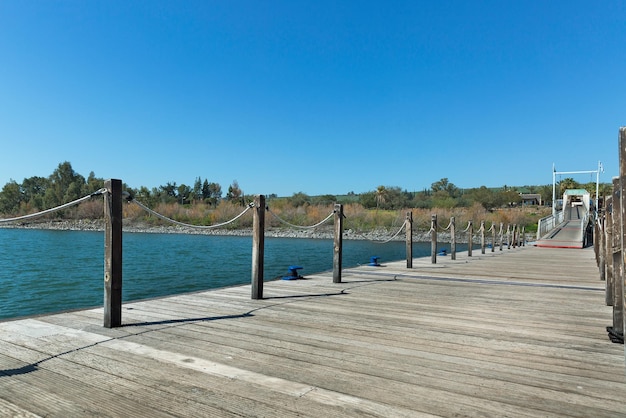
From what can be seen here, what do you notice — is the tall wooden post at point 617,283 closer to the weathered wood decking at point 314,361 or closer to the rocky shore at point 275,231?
the weathered wood decking at point 314,361

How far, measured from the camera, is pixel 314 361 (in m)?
2.87

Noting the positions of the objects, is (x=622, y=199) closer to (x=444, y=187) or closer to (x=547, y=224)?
(x=547, y=224)

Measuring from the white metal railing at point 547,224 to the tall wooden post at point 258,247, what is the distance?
24415mm

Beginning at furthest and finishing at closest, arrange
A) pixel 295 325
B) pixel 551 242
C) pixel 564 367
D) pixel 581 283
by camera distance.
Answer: pixel 551 242, pixel 581 283, pixel 295 325, pixel 564 367

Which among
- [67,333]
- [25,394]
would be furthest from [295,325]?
[25,394]

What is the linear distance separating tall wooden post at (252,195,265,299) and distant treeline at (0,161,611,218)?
6134 centimetres

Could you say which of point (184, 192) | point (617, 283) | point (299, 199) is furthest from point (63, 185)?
point (617, 283)

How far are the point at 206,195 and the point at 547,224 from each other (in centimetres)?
8950

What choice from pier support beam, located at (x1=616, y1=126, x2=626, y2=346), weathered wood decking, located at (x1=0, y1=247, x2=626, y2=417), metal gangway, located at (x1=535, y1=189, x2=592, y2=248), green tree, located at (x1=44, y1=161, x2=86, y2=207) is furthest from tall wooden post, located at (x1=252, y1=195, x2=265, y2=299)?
green tree, located at (x1=44, y1=161, x2=86, y2=207)

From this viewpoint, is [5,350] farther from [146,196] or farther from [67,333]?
[146,196]

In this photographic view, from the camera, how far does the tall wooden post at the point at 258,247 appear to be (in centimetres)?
534

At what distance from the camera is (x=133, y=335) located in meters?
3.47

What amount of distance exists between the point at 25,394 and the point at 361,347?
7.05 ft

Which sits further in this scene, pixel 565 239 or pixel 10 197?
pixel 10 197
